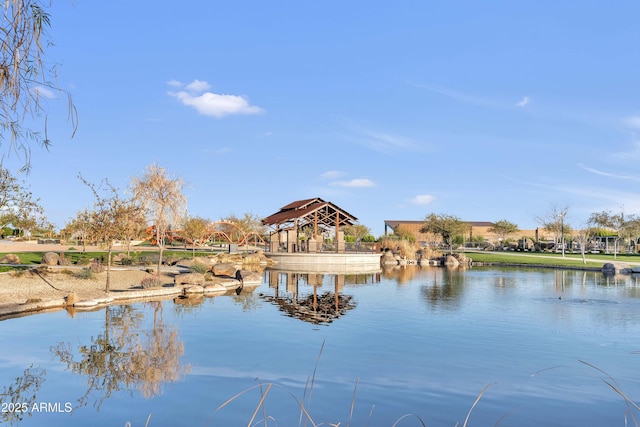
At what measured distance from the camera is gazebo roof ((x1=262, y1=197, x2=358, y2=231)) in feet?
137

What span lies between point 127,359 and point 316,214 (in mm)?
32393

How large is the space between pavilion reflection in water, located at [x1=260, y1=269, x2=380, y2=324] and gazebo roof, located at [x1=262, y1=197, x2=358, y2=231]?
7.52 m

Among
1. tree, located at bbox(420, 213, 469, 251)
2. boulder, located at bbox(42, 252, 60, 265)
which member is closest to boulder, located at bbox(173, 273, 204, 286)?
boulder, located at bbox(42, 252, 60, 265)

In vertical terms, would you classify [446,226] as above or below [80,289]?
above

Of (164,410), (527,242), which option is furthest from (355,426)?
(527,242)

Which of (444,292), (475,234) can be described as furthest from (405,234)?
(444,292)

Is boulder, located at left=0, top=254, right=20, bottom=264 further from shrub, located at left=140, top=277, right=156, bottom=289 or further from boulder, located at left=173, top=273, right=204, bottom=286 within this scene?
boulder, located at left=173, top=273, right=204, bottom=286

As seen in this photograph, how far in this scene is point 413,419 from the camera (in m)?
7.69

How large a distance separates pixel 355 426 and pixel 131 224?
50.7 ft

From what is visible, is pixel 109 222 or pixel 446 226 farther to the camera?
pixel 446 226

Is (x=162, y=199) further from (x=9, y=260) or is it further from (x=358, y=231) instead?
(x=358, y=231)

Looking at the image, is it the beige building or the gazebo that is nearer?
the gazebo

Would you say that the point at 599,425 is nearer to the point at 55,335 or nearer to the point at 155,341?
the point at 155,341

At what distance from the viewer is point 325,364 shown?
1052cm
